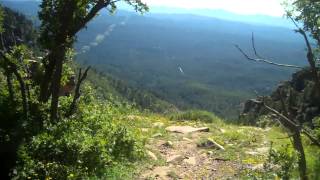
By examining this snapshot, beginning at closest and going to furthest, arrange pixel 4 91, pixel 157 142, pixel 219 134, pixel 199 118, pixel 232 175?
pixel 232 175 → pixel 4 91 → pixel 157 142 → pixel 219 134 → pixel 199 118

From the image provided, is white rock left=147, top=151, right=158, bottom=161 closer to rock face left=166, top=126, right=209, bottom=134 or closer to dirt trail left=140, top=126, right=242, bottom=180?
dirt trail left=140, top=126, right=242, bottom=180

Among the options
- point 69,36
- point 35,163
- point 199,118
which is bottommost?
point 199,118

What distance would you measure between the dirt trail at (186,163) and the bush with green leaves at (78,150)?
119 cm

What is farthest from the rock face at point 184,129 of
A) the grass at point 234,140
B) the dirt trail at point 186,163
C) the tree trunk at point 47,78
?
the tree trunk at point 47,78

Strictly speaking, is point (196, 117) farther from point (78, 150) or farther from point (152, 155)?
point (78, 150)

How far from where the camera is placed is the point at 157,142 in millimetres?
22875

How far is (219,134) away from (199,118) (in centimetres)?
713

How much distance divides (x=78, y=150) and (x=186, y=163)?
15.2ft

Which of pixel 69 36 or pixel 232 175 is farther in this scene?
pixel 69 36

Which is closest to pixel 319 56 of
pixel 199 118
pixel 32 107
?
pixel 32 107

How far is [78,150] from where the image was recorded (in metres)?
16.9

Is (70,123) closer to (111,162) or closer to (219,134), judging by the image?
(111,162)

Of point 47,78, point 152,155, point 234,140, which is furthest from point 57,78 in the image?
point 234,140

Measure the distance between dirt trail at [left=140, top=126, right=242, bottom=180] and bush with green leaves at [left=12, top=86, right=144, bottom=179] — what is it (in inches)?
46.9
